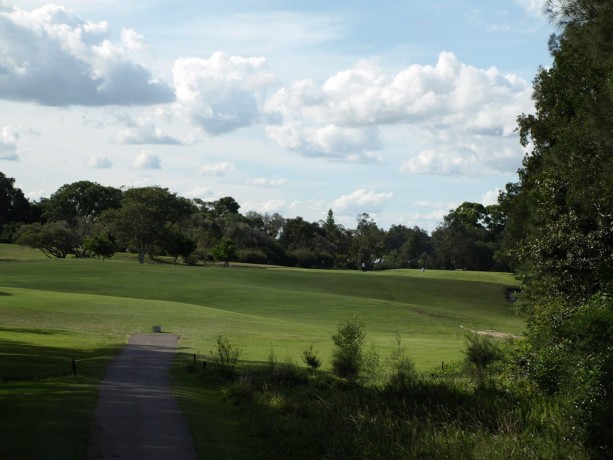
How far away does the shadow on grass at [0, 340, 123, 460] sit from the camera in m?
13.8

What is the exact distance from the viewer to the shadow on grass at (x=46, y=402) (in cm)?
1380

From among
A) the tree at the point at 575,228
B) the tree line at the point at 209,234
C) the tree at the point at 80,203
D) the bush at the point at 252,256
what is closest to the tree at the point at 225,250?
the tree line at the point at 209,234

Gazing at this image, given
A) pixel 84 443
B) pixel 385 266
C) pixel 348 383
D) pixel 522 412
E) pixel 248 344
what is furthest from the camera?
pixel 385 266

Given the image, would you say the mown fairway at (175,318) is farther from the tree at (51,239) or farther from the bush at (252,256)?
the bush at (252,256)

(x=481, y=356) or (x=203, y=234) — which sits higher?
(x=203, y=234)

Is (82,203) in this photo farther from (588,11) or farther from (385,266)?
(588,11)

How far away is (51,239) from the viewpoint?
392ft

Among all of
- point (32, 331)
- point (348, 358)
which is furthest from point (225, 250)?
point (348, 358)

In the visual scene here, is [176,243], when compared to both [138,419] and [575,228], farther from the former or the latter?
[138,419]

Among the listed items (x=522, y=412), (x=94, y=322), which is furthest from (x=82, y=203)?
(x=522, y=412)

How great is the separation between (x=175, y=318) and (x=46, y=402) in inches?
1370

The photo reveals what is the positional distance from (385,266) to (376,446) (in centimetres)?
16005

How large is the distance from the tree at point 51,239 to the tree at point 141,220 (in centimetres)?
521

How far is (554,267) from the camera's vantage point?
104 ft
